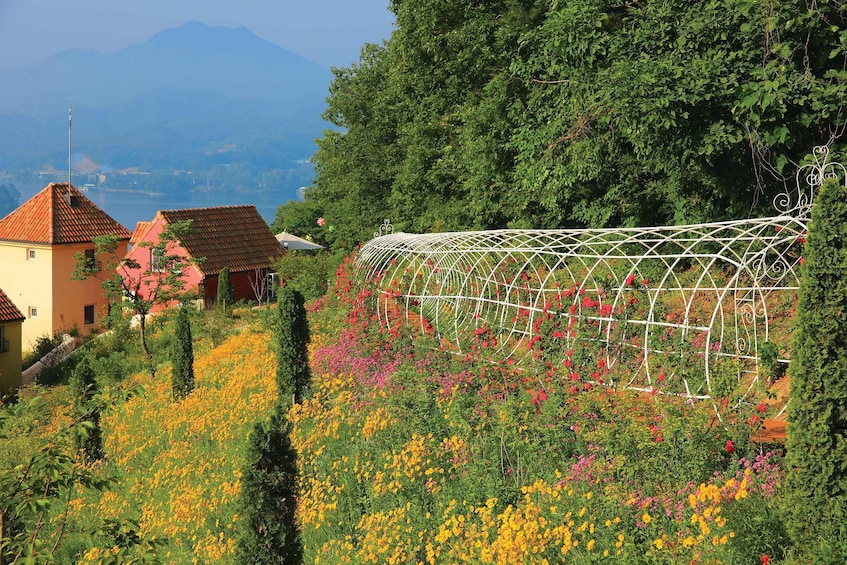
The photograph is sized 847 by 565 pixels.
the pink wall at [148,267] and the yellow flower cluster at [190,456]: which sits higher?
the pink wall at [148,267]

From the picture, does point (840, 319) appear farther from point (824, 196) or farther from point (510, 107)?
point (510, 107)

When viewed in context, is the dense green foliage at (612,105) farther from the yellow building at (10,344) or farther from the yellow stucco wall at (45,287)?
the yellow stucco wall at (45,287)

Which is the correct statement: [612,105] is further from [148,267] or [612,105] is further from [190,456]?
[148,267]

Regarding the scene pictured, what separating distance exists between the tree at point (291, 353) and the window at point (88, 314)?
36.6 meters

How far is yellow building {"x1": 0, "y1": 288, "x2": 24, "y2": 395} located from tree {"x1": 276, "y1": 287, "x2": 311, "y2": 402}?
24496 millimetres

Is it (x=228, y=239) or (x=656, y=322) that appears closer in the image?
(x=656, y=322)

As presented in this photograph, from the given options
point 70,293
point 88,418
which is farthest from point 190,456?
point 70,293

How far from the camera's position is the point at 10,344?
34375 millimetres

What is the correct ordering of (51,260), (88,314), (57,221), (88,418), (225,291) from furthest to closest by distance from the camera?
(88,314) < (57,221) < (51,260) < (225,291) < (88,418)

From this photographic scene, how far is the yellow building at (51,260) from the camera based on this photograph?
44.5 m

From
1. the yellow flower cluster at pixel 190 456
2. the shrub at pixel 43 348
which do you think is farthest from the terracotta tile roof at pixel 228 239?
the yellow flower cluster at pixel 190 456

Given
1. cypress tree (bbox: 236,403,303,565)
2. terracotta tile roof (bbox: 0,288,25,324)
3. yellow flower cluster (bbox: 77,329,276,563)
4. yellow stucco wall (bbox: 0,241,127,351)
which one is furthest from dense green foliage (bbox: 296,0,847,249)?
yellow stucco wall (bbox: 0,241,127,351)

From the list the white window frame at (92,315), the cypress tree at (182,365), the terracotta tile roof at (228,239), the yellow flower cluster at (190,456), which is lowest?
the yellow flower cluster at (190,456)

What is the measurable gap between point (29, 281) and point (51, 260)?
2266mm
